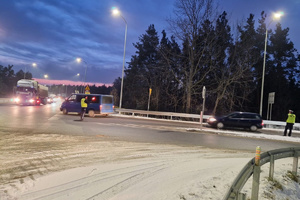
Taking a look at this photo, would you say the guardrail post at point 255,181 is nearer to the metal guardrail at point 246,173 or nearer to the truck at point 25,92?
the metal guardrail at point 246,173

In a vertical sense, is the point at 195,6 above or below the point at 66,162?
above

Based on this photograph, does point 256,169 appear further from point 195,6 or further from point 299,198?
point 195,6

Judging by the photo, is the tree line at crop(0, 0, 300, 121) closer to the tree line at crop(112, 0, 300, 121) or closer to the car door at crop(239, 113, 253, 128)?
the tree line at crop(112, 0, 300, 121)

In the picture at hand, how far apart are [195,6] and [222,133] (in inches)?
768

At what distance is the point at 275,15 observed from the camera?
59.8 feet

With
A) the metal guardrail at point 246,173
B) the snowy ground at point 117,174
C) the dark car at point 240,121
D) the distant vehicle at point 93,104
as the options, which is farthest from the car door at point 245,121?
the metal guardrail at point 246,173

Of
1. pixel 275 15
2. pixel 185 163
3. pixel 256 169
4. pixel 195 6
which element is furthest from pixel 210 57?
pixel 256 169

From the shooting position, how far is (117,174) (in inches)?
199

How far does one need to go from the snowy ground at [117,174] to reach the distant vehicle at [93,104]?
11.8 metres

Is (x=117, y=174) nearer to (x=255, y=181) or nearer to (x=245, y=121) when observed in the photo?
(x=255, y=181)

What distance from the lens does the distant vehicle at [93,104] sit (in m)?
19.6

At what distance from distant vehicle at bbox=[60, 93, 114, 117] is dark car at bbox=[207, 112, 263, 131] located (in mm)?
9765

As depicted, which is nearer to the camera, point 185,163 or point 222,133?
point 185,163

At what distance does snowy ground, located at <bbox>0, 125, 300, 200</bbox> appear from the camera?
4.09 m
